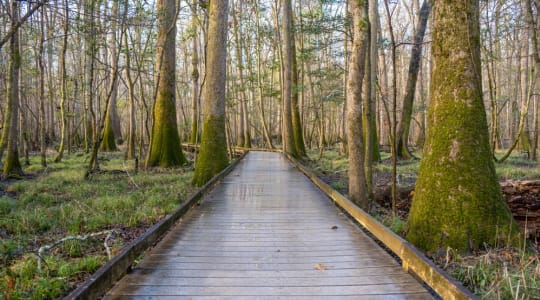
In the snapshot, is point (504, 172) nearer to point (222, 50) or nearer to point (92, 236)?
point (222, 50)

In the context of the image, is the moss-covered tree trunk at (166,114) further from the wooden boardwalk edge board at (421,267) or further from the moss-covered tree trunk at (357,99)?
the wooden boardwalk edge board at (421,267)

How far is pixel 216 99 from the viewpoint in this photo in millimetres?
10680

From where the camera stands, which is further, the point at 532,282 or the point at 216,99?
the point at 216,99

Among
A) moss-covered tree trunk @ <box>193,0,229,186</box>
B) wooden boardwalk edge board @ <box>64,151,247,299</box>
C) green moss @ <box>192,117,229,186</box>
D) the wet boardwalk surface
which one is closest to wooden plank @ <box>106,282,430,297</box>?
the wet boardwalk surface

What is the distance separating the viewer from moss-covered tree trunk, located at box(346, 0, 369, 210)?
22.4ft

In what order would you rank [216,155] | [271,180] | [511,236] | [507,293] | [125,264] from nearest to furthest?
[507,293] < [125,264] < [511,236] < [216,155] < [271,180]

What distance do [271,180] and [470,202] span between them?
22.7ft

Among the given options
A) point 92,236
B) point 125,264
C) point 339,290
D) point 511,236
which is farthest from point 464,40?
point 92,236

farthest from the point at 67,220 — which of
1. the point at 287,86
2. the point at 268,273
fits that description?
the point at 287,86

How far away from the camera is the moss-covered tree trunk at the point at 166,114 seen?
13.9 m

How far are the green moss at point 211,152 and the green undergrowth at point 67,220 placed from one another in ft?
1.67

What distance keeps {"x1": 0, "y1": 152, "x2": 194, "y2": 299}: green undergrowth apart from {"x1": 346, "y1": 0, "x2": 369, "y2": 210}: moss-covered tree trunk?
3.30 metres

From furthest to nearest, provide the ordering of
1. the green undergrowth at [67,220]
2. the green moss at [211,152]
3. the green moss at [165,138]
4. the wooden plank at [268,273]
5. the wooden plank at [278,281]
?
the green moss at [165,138] → the green moss at [211,152] → the green undergrowth at [67,220] → the wooden plank at [268,273] → the wooden plank at [278,281]

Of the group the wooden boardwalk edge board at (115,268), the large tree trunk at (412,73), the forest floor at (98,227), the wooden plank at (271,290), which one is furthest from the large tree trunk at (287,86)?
the wooden plank at (271,290)
